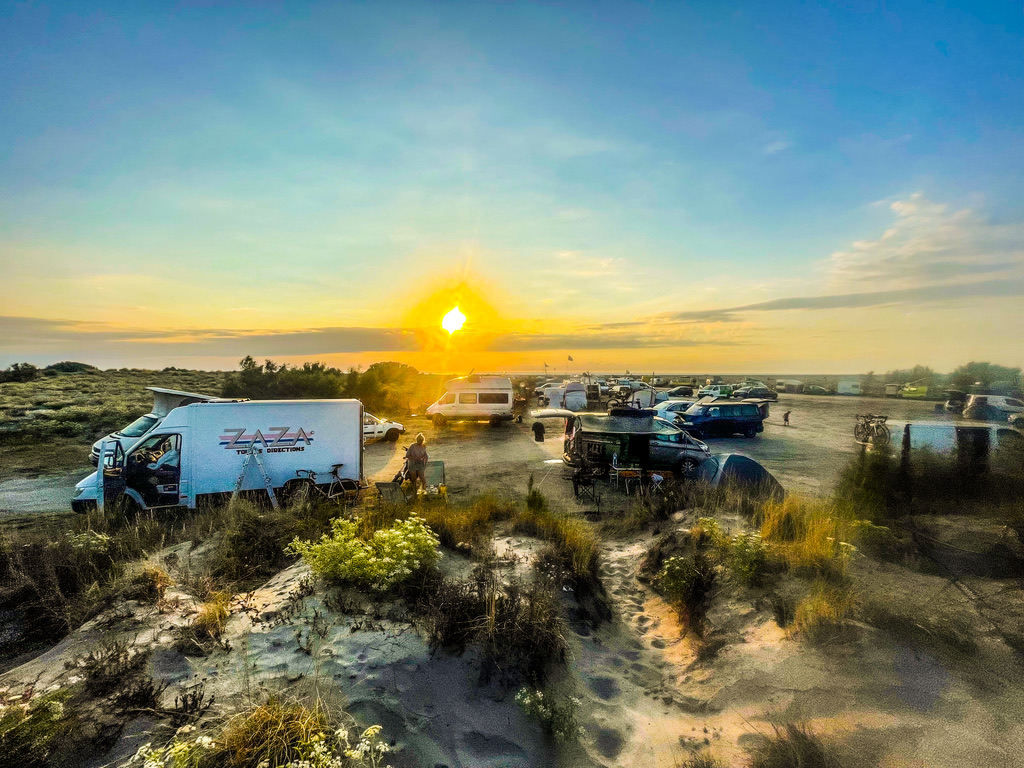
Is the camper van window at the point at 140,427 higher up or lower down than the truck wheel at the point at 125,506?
higher up

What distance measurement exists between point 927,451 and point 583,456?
690 cm

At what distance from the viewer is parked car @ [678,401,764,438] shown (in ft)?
76.2

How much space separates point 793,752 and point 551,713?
1.86 meters

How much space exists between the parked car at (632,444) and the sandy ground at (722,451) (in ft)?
9.09

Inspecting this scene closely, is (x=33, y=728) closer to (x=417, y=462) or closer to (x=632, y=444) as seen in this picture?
(x=417, y=462)

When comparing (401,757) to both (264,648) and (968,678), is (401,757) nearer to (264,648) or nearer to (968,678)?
(264,648)

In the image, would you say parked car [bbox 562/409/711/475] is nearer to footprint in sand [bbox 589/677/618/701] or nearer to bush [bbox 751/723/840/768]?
footprint in sand [bbox 589/677/618/701]

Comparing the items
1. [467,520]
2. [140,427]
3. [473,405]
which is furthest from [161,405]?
[473,405]

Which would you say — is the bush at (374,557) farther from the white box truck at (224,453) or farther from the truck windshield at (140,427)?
the truck windshield at (140,427)

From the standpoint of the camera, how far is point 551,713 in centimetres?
428

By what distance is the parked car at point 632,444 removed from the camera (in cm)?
1266

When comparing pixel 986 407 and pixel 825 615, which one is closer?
pixel 825 615

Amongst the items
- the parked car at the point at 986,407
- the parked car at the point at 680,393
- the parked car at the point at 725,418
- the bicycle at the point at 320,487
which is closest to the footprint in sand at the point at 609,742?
the bicycle at the point at 320,487

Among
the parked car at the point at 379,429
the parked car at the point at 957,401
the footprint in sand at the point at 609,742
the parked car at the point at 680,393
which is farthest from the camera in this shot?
the parked car at the point at 680,393
